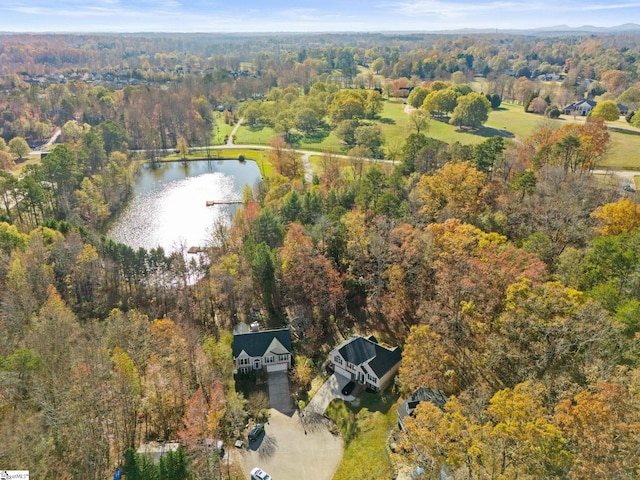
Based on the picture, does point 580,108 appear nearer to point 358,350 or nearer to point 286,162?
point 286,162

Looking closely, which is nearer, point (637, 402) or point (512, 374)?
point (637, 402)

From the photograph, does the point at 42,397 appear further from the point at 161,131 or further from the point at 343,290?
the point at 161,131

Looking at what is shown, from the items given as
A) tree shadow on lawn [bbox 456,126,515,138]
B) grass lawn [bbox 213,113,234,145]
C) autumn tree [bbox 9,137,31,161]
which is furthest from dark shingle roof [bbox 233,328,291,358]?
autumn tree [bbox 9,137,31,161]

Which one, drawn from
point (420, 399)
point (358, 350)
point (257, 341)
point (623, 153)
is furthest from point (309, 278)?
point (623, 153)

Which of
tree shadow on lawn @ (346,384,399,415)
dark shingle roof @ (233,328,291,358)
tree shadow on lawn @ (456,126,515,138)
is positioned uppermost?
tree shadow on lawn @ (456,126,515,138)

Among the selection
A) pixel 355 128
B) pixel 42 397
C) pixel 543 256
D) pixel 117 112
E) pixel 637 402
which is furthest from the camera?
pixel 117 112

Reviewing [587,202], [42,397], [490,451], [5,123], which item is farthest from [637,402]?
[5,123]

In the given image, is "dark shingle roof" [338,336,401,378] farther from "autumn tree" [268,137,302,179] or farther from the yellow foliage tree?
"autumn tree" [268,137,302,179]
